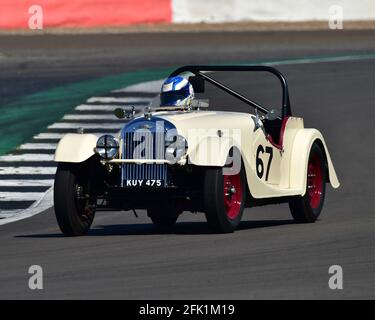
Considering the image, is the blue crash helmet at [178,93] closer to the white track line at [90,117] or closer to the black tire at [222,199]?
the black tire at [222,199]

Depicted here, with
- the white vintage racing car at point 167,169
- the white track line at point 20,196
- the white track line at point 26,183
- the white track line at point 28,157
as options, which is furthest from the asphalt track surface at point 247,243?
the white track line at point 28,157

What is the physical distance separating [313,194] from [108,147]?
2738 millimetres

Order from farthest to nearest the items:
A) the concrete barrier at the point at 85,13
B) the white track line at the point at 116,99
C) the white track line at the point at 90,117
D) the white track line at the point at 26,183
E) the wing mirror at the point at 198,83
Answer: the concrete barrier at the point at 85,13
the white track line at the point at 116,99
the white track line at the point at 90,117
the white track line at the point at 26,183
the wing mirror at the point at 198,83

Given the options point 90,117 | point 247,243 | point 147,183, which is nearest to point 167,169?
point 147,183

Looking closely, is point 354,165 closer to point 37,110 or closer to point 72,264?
point 37,110

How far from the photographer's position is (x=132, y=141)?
1273 centimetres

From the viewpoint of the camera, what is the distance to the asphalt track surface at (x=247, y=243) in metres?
9.32

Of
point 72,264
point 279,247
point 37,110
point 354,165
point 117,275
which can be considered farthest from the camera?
point 37,110

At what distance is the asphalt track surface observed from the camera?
9320 mm

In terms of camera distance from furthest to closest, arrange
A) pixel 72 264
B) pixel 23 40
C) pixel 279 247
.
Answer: pixel 23 40 → pixel 279 247 → pixel 72 264

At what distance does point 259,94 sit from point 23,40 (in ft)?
28.1

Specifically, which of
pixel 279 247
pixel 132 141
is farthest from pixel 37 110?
pixel 279 247

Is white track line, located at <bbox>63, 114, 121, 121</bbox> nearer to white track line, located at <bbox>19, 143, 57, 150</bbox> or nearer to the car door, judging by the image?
white track line, located at <bbox>19, 143, 57, 150</bbox>

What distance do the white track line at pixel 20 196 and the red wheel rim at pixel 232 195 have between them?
4539 millimetres
